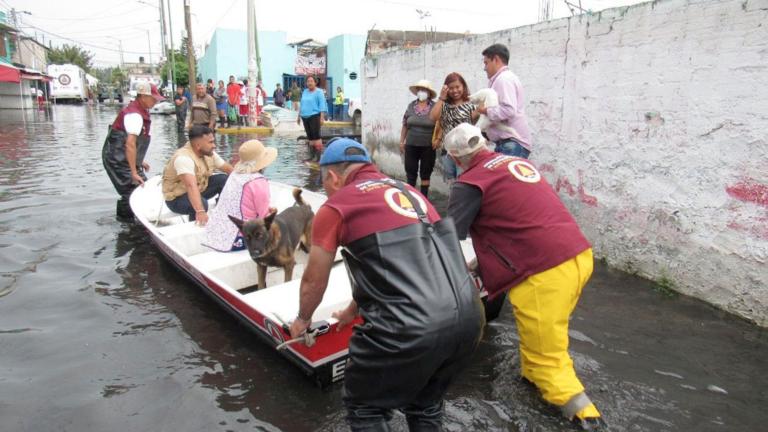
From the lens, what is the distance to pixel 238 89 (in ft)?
74.5

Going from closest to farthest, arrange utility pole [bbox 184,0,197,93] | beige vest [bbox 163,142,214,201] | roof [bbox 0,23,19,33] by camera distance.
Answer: beige vest [bbox 163,142,214,201] → utility pole [bbox 184,0,197,93] → roof [bbox 0,23,19,33]

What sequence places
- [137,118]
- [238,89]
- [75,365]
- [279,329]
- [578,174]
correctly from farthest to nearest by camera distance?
1. [238,89]
2. [137,118]
3. [578,174]
4. [75,365]
5. [279,329]

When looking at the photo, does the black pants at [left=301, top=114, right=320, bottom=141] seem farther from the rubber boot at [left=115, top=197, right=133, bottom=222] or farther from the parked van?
the parked van

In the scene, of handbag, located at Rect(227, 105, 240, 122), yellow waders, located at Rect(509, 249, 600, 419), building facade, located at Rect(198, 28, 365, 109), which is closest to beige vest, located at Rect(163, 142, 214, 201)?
yellow waders, located at Rect(509, 249, 600, 419)

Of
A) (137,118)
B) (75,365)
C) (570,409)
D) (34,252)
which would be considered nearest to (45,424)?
(75,365)

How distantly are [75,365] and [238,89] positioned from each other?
20.4m

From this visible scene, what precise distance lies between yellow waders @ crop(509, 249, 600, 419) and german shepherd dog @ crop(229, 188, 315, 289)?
7.70ft

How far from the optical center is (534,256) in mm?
2998

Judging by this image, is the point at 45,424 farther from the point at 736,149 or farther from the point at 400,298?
the point at 736,149

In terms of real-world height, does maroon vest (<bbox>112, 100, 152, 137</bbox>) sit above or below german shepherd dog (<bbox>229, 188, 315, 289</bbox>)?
above

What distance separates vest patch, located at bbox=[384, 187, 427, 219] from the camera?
2305mm

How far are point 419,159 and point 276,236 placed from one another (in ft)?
12.2

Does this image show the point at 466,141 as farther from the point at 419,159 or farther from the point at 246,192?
the point at 419,159

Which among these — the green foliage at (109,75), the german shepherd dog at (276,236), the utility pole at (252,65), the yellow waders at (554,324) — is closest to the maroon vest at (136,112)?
the german shepherd dog at (276,236)
